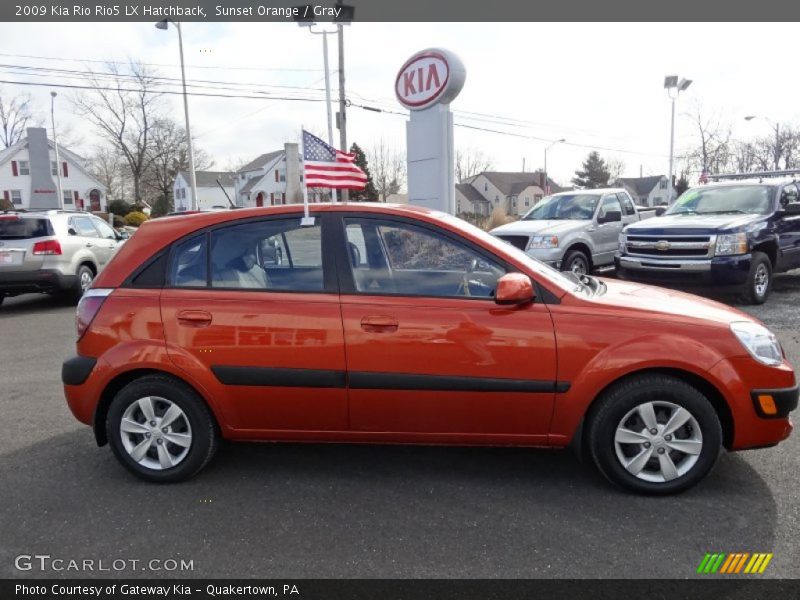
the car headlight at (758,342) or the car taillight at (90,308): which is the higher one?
the car taillight at (90,308)

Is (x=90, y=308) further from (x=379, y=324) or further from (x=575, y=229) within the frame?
(x=575, y=229)

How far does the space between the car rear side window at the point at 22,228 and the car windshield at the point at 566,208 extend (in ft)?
28.4

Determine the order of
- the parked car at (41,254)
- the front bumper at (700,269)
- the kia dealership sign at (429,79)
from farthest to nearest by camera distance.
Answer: the kia dealership sign at (429,79)
the parked car at (41,254)
the front bumper at (700,269)

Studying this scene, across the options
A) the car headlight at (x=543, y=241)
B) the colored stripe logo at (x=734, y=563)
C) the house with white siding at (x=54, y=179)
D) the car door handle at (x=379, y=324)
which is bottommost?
the colored stripe logo at (x=734, y=563)

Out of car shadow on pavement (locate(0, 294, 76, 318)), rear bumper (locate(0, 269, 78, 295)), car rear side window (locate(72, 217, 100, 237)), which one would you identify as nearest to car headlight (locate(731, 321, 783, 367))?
rear bumper (locate(0, 269, 78, 295))

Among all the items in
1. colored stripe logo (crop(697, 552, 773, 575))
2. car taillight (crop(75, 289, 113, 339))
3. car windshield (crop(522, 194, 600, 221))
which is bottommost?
colored stripe logo (crop(697, 552, 773, 575))

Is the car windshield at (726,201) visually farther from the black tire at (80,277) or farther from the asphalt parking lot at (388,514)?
the black tire at (80,277)

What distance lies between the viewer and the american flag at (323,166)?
13.4 ft

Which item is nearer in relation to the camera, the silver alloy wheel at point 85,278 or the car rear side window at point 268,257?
the car rear side window at point 268,257

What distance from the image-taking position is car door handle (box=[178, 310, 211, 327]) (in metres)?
3.32

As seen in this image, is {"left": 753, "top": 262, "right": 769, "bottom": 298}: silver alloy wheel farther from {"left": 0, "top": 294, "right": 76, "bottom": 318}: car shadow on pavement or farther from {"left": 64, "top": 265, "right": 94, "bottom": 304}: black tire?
{"left": 0, "top": 294, "right": 76, "bottom": 318}: car shadow on pavement

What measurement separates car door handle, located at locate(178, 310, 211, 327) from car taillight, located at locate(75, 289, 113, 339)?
20.3 inches

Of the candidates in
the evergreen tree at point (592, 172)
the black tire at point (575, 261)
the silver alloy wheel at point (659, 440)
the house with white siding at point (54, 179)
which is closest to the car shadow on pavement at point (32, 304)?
the black tire at point (575, 261)

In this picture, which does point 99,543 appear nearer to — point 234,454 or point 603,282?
point 234,454
